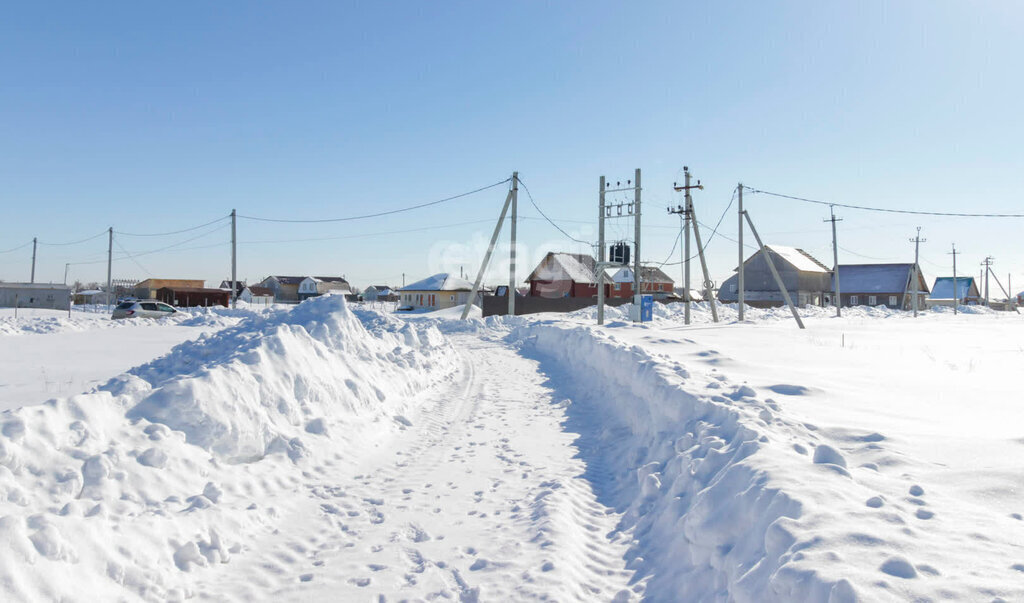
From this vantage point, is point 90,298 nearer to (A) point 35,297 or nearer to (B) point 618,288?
(A) point 35,297

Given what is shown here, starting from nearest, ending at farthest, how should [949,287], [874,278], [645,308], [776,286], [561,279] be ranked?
1. [645,308]
2. [561,279]
3. [776,286]
4. [874,278]
5. [949,287]

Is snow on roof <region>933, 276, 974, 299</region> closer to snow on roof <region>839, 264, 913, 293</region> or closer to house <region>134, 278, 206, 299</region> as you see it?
snow on roof <region>839, 264, 913, 293</region>

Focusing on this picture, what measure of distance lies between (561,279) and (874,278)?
4438cm

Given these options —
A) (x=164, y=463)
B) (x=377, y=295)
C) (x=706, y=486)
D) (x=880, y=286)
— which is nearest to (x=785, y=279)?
(x=880, y=286)

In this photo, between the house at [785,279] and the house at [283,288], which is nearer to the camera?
the house at [785,279]

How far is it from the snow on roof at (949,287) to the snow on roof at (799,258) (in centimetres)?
3896

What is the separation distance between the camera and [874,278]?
6981 centimetres

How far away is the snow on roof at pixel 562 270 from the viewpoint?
179ft

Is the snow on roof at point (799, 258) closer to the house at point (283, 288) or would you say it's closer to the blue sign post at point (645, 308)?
the blue sign post at point (645, 308)

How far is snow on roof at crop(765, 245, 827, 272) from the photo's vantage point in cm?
6583

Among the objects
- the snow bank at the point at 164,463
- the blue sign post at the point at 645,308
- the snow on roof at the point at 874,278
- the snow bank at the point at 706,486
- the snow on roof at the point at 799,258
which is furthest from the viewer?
the snow on roof at the point at 874,278

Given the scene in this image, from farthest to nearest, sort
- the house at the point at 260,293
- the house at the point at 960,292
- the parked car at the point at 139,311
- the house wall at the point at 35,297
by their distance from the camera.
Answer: the house at the point at 960,292 → the house at the point at 260,293 → the house wall at the point at 35,297 → the parked car at the point at 139,311

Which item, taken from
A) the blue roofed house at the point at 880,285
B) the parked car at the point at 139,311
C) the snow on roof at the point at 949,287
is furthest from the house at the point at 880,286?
the parked car at the point at 139,311

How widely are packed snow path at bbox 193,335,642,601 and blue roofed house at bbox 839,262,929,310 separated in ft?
246
